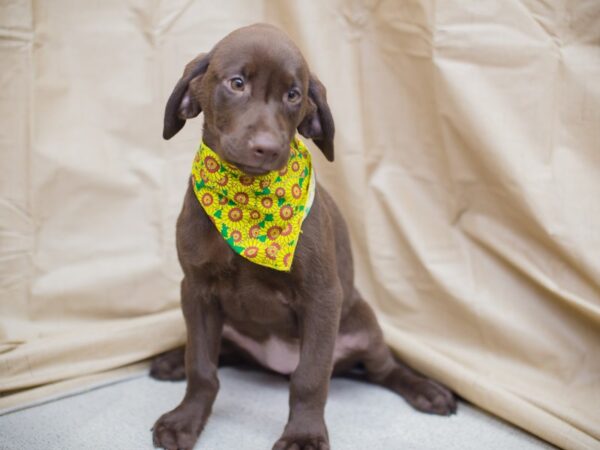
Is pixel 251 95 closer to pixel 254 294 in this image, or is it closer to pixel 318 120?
pixel 318 120

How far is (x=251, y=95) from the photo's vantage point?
209 cm

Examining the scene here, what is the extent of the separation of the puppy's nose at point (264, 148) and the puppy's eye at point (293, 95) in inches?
9.1

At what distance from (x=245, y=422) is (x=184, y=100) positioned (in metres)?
1.16

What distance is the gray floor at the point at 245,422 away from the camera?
239cm

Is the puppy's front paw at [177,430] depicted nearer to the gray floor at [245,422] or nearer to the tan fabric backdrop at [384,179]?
the gray floor at [245,422]

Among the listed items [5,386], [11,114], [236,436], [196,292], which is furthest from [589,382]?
[11,114]

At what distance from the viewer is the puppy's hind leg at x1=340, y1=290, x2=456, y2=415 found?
2.69 metres

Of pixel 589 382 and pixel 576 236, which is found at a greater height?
pixel 576 236

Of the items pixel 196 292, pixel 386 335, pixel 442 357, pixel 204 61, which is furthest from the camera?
pixel 386 335

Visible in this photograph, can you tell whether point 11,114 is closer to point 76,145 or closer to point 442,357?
point 76,145

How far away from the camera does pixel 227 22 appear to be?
3.12 metres

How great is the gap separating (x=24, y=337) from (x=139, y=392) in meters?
0.57

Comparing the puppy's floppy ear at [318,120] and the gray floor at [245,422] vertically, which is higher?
the puppy's floppy ear at [318,120]

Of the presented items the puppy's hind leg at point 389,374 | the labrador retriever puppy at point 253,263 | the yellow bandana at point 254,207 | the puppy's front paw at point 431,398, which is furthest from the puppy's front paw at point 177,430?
the puppy's front paw at point 431,398
